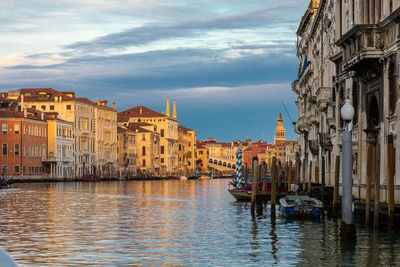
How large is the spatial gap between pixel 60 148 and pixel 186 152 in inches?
3599

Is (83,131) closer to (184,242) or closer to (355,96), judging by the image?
(355,96)

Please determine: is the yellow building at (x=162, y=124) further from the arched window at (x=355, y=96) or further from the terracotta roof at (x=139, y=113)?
the arched window at (x=355, y=96)

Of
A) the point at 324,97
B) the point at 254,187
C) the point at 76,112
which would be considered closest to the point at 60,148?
the point at 76,112

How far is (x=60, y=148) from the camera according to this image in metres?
102

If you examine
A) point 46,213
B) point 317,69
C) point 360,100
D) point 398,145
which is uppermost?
point 317,69

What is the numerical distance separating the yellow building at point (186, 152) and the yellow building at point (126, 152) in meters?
29.5

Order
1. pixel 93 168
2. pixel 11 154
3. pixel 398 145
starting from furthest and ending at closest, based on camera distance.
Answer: pixel 93 168 < pixel 11 154 < pixel 398 145

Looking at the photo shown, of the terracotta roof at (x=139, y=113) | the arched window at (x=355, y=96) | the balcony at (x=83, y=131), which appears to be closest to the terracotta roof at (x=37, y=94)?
the balcony at (x=83, y=131)

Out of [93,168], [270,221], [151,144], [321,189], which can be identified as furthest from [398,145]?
[151,144]

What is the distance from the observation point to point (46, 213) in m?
30.9

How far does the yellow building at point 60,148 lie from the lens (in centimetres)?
9900

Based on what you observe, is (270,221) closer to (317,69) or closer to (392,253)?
(392,253)

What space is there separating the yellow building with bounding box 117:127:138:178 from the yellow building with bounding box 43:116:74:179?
76.6 feet

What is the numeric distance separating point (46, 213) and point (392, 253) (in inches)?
698
